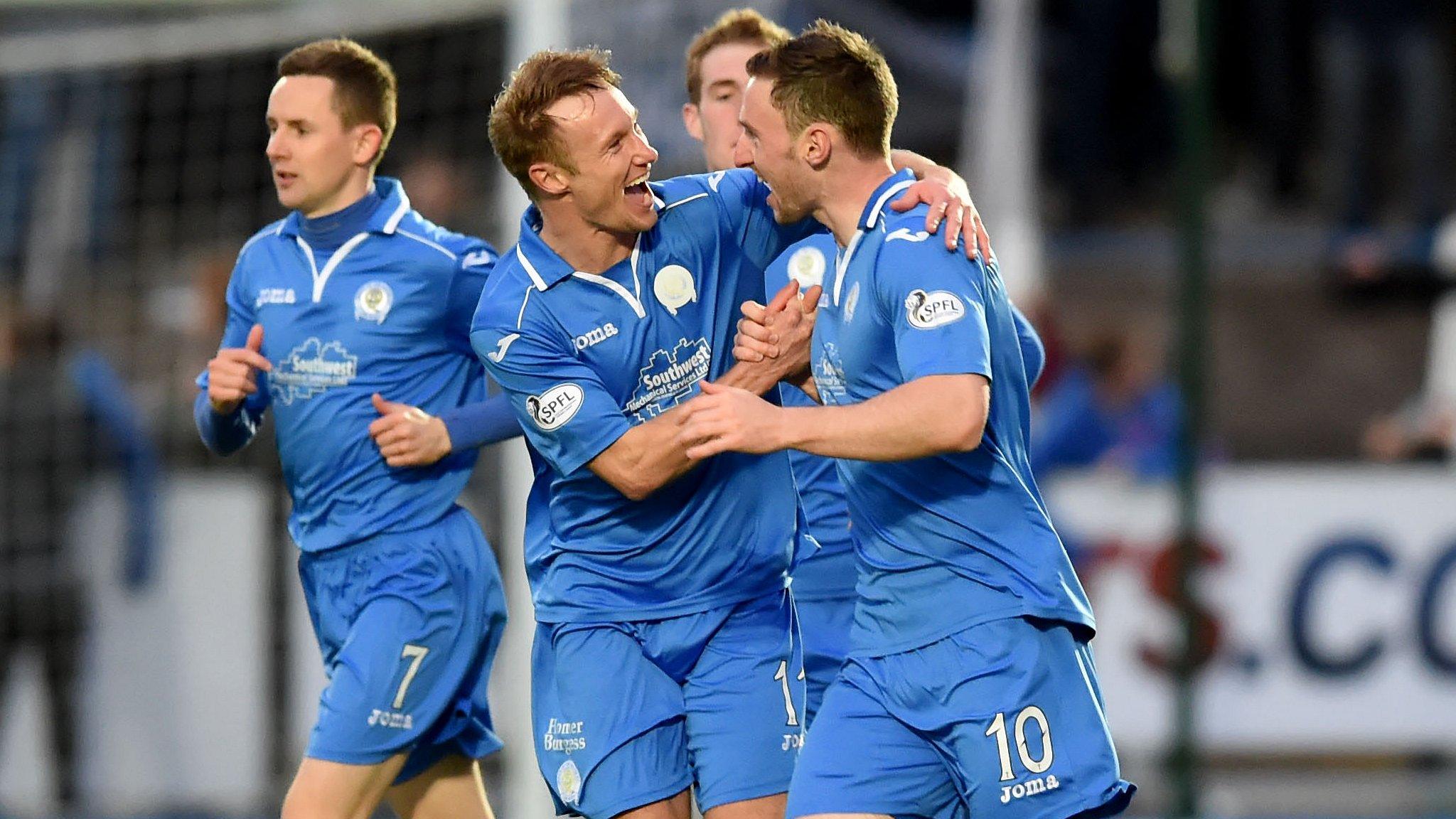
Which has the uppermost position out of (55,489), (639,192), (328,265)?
(639,192)

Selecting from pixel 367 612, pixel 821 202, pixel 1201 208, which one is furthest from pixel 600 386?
pixel 1201 208

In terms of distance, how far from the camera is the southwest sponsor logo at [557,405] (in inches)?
174

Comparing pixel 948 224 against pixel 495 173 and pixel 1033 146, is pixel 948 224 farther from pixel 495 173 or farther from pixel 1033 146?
pixel 1033 146

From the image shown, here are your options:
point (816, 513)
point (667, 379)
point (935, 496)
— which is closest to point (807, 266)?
point (816, 513)

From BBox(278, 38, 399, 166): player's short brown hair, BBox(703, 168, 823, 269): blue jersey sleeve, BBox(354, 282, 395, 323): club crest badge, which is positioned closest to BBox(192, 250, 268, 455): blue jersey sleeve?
BBox(354, 282, 395, 323): club crest badge

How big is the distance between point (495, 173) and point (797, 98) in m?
6.33

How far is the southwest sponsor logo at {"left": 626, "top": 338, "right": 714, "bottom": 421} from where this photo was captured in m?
4.60

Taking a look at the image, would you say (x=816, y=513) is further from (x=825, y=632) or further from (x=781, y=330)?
(x=781, y=330)

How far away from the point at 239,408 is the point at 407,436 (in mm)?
501

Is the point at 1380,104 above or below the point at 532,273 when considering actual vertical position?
above

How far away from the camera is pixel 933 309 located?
12.9ft

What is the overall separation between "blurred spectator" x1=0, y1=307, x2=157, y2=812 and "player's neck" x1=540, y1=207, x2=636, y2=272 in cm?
528

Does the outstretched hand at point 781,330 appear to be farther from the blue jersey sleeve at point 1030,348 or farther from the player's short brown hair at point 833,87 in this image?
the blue jersey sleeve at point 1030,348

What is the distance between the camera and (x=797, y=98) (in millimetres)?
4164
